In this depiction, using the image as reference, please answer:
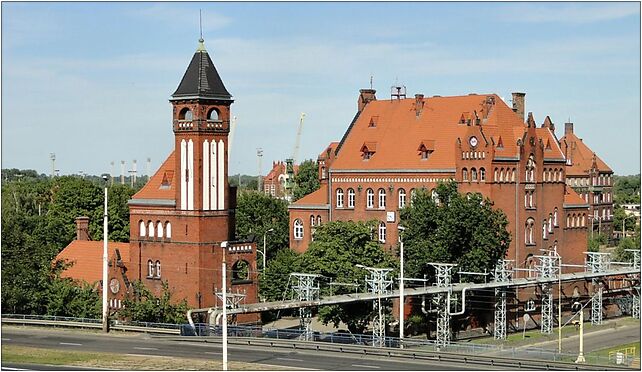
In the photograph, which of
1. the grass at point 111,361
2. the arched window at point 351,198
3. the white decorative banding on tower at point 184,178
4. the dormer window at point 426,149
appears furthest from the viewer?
the arched window at point 351,198

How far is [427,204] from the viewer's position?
95.2 m

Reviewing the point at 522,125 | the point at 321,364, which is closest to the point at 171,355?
the point at 321,364

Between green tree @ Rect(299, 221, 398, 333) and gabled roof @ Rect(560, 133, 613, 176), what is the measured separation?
78.1m

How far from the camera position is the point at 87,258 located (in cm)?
10156

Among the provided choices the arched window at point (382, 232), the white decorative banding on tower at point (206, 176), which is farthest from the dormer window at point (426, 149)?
the white decorative banding on tower at point (206, 176)

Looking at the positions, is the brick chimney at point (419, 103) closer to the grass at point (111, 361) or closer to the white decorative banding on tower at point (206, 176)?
the white decorative banding on tower at point (206, 176)

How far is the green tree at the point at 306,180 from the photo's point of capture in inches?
5935

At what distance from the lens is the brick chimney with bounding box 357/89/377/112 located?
117 meters

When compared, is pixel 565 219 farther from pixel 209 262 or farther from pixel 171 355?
pixel 171 355

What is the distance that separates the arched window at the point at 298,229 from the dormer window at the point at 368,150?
912cm

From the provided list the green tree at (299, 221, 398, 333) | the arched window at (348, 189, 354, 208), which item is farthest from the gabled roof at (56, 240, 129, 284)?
the arched window at (348, 189, 354, 208)

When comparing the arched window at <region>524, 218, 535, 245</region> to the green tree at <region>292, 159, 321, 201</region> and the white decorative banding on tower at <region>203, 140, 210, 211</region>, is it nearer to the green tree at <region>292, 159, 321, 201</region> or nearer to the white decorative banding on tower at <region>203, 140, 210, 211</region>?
the white decorative banding on tower at <region>203, 140, 210, 211</region>

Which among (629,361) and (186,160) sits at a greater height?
(186,160)

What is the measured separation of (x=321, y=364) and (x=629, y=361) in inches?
740
